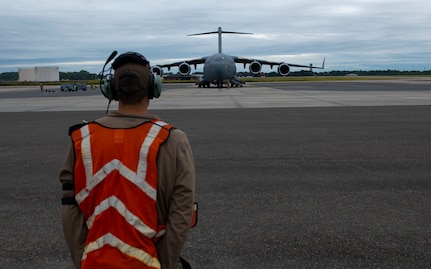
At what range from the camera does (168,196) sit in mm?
2334

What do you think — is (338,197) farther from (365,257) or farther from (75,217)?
(75,217)

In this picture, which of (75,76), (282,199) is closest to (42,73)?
(75,76)

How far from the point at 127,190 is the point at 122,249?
0.29m

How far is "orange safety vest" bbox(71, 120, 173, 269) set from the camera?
2201 mm

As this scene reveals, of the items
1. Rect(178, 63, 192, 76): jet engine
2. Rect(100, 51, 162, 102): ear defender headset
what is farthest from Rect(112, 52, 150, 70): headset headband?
Rect(178, 63, 192, 76): jet engine

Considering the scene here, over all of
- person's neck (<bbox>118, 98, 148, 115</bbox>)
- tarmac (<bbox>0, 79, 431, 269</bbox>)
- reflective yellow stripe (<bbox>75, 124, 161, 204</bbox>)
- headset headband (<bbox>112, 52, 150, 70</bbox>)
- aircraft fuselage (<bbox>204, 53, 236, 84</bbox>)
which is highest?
aircraft fuselage (<bbox>204, 53, 236, 84</bbox>)

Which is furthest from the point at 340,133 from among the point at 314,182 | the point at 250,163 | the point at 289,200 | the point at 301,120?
the point at 289,200

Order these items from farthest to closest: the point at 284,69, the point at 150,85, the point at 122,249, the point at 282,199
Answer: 1. the point at 284,69
2. the point at 282,199
3. the point at 150,85
4. the point at 122,249

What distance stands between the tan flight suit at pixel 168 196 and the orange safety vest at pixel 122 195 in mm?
51

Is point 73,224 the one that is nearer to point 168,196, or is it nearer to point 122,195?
point 122,195

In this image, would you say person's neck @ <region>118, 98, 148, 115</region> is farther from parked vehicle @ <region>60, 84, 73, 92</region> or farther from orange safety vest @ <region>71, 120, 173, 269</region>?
parked vehicle @ <region>60, 84, 73, 92</region>

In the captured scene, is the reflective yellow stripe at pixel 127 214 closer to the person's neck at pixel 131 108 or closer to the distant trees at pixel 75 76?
the person's neck at pixel 131 108

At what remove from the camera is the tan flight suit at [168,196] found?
2244 millimetres

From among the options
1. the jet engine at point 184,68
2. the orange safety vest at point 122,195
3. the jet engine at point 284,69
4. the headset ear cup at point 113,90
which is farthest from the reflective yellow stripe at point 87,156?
the jet engine at point 284,69
